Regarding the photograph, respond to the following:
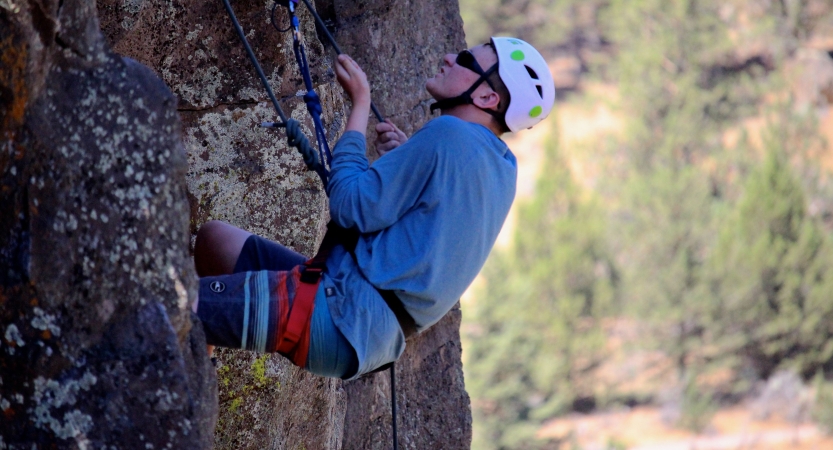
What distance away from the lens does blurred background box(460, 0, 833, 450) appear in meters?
18.5

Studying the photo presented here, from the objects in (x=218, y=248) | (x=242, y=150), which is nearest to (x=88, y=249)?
(x=218, y=248)

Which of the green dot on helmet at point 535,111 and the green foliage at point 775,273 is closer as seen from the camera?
the green dot on helmet at point 535,111

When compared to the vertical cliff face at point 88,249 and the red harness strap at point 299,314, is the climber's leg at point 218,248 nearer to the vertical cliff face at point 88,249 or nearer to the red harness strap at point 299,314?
the red harness strap at point 299,314

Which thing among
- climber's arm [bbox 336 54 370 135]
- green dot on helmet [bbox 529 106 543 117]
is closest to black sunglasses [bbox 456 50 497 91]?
green dot on helmet [bbox 529 106 543 117]

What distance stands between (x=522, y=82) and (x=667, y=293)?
57.5 feet

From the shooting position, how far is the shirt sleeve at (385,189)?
7.74 feet

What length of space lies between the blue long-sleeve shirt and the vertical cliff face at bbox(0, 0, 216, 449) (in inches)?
17.2

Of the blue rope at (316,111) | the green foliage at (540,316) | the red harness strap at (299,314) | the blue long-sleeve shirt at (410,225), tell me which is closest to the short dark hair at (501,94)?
the blue long-sleeve shirt at (410,225)

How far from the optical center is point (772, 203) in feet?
60.1

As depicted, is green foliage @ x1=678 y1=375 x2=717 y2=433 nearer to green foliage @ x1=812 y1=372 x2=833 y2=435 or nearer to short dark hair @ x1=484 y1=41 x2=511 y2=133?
green foliage @ x1=812 y1=372 x2=833 y2=435

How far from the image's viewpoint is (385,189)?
236cm

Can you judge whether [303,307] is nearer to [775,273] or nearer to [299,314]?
[299,314]

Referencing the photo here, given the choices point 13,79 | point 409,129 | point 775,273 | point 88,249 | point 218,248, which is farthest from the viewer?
point 775,273

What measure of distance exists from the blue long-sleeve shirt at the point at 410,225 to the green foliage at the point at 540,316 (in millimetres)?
15677
